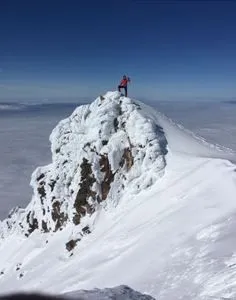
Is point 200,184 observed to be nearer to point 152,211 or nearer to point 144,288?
point 152,211

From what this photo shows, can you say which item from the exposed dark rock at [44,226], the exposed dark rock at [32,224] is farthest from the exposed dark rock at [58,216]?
the exposed dark rock at [32,224]

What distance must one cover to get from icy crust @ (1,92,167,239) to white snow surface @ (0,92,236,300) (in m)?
0.12

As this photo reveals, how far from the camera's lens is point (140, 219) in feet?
90.2

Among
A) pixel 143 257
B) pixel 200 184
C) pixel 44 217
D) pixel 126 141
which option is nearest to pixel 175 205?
pixel 200 184

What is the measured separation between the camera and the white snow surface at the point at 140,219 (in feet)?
59.1

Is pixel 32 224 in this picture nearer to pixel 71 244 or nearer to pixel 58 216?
pixel 58 216

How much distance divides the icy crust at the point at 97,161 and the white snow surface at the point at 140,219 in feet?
0.38

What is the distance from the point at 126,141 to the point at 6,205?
102 meters

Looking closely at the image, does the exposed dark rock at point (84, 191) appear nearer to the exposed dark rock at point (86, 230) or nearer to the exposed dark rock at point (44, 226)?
the exposed dark rock at point (86, 230)

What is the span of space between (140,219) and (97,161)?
10.9 meters

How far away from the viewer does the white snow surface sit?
59.1ft

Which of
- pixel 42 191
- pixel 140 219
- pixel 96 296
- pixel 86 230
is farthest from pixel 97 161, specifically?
pixel 96 296

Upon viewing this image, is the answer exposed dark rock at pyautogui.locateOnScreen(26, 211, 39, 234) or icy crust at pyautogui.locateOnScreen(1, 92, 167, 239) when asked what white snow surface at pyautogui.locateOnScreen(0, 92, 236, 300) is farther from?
exposed dark rock at pyautogui.locateOnScreen(26, 211, 39, 234)

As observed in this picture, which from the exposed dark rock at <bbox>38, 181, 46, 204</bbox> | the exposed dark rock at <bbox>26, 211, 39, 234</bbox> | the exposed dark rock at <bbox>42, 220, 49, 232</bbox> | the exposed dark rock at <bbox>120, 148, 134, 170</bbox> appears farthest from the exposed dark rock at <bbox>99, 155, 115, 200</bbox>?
the exposed dark rock at <bbox>26, 211, 39, 234</bbox>
